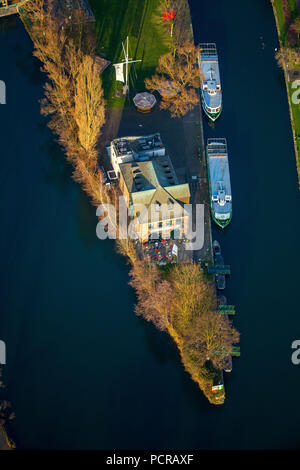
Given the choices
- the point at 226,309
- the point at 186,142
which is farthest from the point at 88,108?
the point at 226,309

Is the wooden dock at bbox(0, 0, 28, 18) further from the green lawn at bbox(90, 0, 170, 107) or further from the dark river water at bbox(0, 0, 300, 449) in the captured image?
the green lawn at bbox(90, 0, 170, 107)

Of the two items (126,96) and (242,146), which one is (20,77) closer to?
(126,96)

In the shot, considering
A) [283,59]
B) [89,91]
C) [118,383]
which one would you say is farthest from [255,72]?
[118,383]

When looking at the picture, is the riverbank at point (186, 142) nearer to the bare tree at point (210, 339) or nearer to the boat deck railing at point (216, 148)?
the boat deck railing at point (216, 148)

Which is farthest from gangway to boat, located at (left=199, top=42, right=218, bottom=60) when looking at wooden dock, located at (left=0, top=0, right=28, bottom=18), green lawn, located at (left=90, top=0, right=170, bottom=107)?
wooden dock, located at (left=0, top=0, right=28, bottom=18)

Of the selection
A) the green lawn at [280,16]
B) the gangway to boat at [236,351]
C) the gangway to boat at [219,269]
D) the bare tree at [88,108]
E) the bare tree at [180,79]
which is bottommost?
the gangway to boat at [236,351]

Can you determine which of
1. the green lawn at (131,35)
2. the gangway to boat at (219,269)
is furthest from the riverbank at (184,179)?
the green lawn at (131,35)

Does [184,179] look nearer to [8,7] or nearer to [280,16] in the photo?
[280,16]
